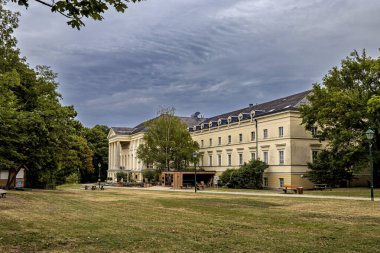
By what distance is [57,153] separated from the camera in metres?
36.7

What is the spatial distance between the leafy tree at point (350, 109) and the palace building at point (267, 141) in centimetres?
742

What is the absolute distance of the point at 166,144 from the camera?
62.7m

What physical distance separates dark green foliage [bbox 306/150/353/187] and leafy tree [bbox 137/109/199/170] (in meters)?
21.1

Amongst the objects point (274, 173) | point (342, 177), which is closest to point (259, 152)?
point (274, 173)

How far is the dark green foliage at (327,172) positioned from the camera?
45.9 metres

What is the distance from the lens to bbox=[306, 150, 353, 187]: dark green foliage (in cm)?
4594

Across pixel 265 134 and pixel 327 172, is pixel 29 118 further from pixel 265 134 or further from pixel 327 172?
pixel 265 134

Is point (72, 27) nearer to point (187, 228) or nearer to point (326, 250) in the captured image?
point (326, 250)

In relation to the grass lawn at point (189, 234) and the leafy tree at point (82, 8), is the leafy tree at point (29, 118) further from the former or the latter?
the leafy tree at point (82, 8)

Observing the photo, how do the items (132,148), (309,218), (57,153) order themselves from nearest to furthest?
(309,218), (57,153), (132,148)

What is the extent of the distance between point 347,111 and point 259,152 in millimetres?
19029

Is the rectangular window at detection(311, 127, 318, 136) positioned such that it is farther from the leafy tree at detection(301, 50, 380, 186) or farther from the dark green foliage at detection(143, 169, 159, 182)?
the dark green foliage at detection(143, 169, 159, 182)

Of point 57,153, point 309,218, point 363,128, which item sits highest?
point 363,128

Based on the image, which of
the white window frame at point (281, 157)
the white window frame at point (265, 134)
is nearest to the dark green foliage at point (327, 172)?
the white window frame at point (281, 157)
